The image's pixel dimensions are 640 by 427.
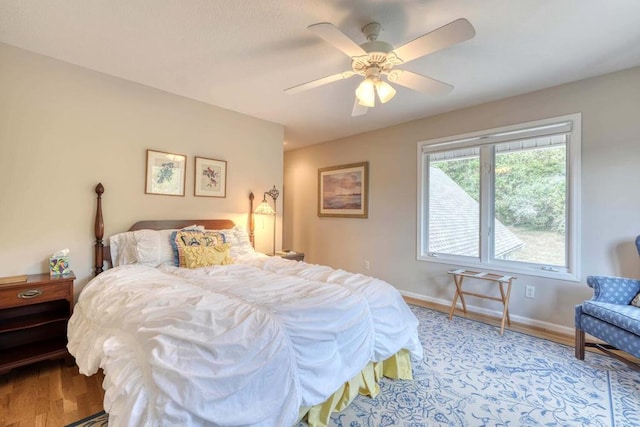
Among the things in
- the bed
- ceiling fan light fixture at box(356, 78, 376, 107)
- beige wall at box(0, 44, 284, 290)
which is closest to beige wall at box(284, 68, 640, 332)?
the bed

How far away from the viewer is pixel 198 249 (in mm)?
2783

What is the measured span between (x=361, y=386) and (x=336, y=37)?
2194 mm

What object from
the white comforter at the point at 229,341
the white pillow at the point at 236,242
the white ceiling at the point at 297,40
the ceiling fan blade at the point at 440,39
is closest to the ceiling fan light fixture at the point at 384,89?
the ceiling fan blade at the point at 440,39

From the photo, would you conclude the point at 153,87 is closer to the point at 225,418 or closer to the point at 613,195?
the point at 225,418

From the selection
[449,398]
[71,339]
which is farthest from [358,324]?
[71,339]

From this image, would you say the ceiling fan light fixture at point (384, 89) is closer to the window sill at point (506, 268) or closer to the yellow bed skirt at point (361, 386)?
the yellow bed skirt at point (361, 386)

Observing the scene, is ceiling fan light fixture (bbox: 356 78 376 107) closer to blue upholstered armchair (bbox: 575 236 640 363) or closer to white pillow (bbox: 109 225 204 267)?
white pillow (bbox: 109 225 204 267)

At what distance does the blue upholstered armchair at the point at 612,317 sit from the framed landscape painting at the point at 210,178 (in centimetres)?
379

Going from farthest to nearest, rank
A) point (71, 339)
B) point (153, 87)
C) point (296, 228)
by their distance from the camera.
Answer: point (296, 228), point (153, 87), point (71, 339)

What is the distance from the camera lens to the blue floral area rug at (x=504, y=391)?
176 cm

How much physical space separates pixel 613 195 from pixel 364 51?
272cm

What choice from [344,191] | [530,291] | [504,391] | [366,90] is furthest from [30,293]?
[530,291]

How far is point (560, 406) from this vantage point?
6.15ft

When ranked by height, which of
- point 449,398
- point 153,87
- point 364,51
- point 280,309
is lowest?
point 449,398
